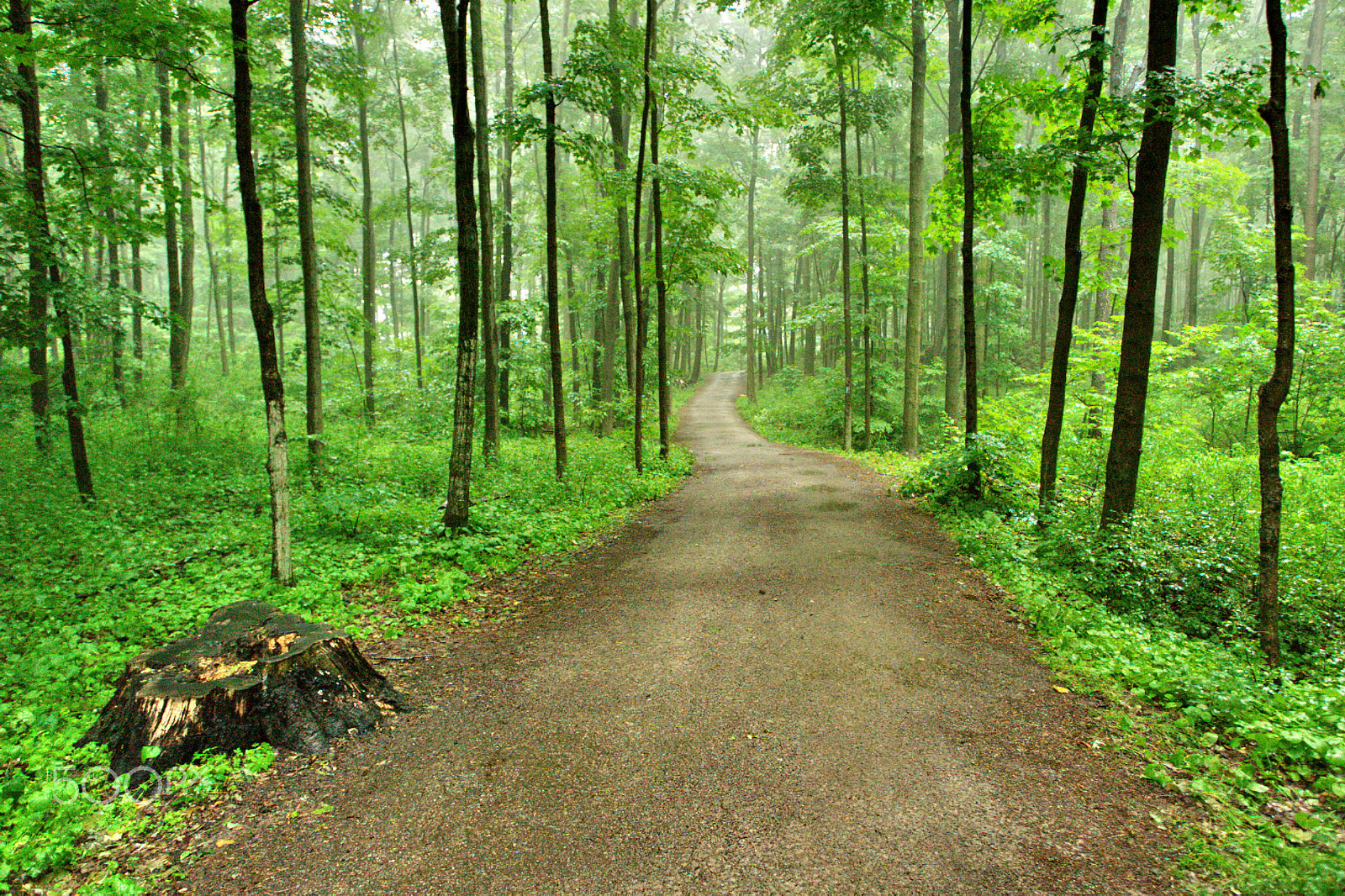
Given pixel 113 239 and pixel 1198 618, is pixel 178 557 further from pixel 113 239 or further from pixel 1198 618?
pixel 1198 618

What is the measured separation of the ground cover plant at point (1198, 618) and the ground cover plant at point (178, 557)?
535 centimetres

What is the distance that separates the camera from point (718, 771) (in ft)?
11.8

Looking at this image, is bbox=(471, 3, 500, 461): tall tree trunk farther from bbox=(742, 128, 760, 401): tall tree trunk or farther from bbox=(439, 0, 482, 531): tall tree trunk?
bbox=(742, 128, 760, 401): tall tree trunk

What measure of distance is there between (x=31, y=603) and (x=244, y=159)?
15.0ft

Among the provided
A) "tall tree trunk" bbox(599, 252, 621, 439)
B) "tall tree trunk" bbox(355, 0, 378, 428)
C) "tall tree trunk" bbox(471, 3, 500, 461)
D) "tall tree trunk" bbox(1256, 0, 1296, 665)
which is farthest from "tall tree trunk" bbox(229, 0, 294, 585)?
"tall tree trunk" bbox(599, 252, 621, 439)

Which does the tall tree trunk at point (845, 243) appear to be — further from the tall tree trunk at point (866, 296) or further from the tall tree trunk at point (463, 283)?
the tall tree trunk at point (463, 283)

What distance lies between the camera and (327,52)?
11141mm

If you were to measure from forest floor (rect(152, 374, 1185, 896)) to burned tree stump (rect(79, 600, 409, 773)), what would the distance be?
12.1 inches

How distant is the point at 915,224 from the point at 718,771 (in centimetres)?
1490

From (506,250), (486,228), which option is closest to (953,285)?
(486,228)

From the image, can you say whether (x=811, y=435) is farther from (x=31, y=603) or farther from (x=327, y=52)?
(x=31, y=603)

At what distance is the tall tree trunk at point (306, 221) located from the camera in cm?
1009

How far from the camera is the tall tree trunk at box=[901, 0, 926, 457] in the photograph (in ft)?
46.7

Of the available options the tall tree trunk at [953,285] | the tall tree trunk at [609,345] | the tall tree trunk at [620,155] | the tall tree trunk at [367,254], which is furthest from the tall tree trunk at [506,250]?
the tall tree trunk at [953,285]
